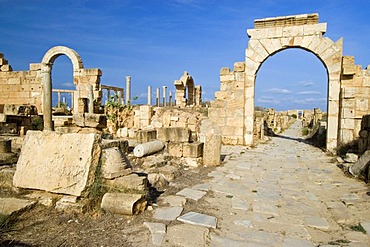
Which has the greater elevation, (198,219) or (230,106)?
(230,106)

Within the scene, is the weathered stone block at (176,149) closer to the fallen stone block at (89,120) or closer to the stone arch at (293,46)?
the fallen stone block at (89,120)

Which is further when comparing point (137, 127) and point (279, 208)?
point (137, 127)

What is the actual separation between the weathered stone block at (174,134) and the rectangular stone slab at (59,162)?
4.11 meters

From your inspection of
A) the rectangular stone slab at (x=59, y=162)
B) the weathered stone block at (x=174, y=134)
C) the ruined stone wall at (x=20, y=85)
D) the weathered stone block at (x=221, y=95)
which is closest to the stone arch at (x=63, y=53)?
the ruined stone wall at (x=20, y=85)

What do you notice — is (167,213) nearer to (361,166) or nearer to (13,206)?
(13,206)

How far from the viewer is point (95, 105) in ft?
44.7

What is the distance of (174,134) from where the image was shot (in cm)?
812

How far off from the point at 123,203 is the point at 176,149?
403 cm

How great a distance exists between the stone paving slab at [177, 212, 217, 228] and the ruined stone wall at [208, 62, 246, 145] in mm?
7517

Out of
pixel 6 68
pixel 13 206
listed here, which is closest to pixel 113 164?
pixel 13 206

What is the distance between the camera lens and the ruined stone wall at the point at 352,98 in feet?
29.8

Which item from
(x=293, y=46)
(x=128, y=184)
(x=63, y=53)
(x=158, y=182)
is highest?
(x=63, y=53)

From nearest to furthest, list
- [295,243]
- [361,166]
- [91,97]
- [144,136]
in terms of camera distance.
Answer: [295,243]
[361,166]
[144,136]
[91,97]

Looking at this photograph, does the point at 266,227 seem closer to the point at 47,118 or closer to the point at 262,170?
the point at 262,170
